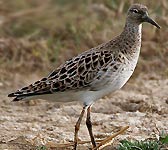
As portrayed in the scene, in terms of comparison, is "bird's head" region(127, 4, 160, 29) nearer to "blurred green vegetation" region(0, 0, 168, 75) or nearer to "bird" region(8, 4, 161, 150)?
"bird" region(8, 4, 161, 150)

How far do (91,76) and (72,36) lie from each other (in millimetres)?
3405

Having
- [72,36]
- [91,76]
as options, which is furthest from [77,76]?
[72,36]

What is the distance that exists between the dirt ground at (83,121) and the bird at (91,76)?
41 cm

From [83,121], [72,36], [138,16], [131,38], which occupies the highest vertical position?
[72,36]

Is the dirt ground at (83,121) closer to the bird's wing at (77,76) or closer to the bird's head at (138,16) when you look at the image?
the bird's wing at (77,76)

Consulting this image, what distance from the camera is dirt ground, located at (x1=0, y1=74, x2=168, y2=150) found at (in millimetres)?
6375

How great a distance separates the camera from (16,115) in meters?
7.17

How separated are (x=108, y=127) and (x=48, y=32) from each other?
147 inches

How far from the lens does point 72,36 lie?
937 cm

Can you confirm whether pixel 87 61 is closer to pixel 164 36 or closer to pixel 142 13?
pixel 142 13

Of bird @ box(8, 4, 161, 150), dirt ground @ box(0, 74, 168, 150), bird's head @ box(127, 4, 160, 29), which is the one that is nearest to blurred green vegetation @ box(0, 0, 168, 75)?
dirt ground @ box(0, 74, 168, 150)

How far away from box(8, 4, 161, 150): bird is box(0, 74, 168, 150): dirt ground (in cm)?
41

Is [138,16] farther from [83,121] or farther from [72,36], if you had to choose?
[72,36]

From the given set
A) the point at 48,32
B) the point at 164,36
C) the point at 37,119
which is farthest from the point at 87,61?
the point at 48,32
